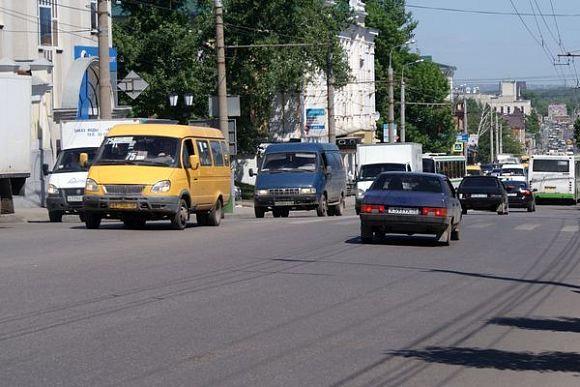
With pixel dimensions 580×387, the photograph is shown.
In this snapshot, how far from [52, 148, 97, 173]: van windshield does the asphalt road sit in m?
8.36

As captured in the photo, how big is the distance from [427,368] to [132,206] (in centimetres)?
1481

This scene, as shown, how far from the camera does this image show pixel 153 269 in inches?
634

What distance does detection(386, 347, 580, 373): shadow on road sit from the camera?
32.1 ft

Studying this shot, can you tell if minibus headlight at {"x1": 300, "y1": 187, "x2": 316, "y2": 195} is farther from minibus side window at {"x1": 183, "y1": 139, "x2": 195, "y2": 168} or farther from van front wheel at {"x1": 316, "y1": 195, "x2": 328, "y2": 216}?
minibus side window at {"x1": 183, "y1": 139, "x2": 195, "y2": 168}

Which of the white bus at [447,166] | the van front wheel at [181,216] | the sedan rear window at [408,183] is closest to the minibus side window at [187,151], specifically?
the van front wheel at [181,216]

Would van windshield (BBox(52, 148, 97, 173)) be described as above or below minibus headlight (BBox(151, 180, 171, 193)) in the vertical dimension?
above

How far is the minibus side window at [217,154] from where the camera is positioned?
89.6ft

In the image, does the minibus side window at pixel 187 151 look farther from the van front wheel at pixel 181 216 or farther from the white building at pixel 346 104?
the white building at pixel 346 104

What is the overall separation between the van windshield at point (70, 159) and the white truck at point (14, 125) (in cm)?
304

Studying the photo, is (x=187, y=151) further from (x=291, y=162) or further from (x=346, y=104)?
(x=346, y=104)

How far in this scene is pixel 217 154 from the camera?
27.7 meters

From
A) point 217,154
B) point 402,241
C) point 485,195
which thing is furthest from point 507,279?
point 485,195

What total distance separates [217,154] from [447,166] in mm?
41250

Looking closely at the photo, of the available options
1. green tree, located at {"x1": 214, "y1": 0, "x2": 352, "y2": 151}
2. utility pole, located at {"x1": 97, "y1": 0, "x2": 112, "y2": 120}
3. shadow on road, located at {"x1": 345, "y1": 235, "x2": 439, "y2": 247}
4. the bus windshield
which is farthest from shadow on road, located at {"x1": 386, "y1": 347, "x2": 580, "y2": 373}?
the bus windshield
